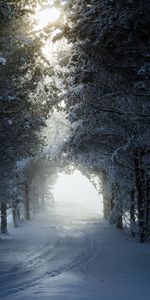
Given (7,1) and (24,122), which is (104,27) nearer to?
(7,1)

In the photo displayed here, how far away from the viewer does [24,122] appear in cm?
1866

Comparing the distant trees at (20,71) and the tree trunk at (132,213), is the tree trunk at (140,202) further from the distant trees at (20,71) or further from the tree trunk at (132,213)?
the distant trees at (20,71)

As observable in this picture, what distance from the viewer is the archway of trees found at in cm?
1186

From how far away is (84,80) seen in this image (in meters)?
13.9

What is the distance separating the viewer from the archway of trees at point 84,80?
1186 cm

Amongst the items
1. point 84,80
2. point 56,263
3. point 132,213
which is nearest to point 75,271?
point 56,263

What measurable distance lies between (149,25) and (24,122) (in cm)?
844

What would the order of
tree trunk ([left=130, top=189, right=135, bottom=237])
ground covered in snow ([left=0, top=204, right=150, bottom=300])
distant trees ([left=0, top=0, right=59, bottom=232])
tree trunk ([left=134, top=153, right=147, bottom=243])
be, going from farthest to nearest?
tree trunk ([left=130, top=189, right=135, bottom=237])
tree trunk ([left=134, top=153, right=147, bottom=243])
distant trees ([left=0, top=0, right=59, bottom=232])
ground covered in snow ([left=0, top=204, right=150, bottom=300])

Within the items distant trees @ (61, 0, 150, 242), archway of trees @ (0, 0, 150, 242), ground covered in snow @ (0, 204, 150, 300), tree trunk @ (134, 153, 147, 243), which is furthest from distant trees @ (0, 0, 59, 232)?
tree trunk @ (134, 153, 147, 243)

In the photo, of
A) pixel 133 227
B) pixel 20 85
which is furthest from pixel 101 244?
pixel 20 85

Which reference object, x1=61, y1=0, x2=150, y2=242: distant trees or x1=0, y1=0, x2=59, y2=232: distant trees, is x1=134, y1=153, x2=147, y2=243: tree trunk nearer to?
x1=61, y1=0, x2=150, y2=242: distant trees

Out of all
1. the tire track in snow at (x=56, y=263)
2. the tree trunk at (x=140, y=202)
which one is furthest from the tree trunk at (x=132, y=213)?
the tire track in snow at (x=56, y=263)

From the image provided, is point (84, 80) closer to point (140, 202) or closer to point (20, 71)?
point (20, 71)

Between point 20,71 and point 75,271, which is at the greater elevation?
point 20,71
